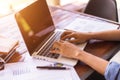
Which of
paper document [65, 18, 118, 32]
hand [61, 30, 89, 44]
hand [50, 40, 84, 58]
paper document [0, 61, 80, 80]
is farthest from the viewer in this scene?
paper document [65, 18, 118, 32]

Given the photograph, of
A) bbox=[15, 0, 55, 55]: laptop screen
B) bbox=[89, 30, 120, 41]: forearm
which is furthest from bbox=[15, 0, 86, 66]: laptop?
bbox=[89, 30, 120, 41]: forearm

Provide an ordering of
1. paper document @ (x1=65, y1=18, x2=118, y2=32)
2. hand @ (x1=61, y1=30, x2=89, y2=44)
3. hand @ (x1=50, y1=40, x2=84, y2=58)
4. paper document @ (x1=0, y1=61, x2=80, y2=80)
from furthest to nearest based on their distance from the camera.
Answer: paper document @ (x1=65, y1=18, x2=118, y2=32), hand @ (x1=61, y1=30, x2=89, y2=44), hand @ (x1=50, y1=40, x2=84, y2=58), paper document @ (x1=0, y1=61, x2=80, y2=80)

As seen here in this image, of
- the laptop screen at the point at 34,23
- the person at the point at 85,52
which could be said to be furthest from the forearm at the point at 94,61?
the laptop screen at the point at 34,23

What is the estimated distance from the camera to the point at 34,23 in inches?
42.9

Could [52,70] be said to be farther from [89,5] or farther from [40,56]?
[89,5]

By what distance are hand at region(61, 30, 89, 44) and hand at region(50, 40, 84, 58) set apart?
77 mm

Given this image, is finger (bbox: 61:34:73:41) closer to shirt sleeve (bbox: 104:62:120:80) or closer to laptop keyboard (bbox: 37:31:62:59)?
laptop keyboard (bbox: 37:31:62:59)

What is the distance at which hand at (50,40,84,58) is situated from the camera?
1.03 meters

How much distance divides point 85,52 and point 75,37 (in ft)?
0.56

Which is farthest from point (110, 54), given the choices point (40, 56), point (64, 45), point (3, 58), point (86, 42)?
point (3, 58)

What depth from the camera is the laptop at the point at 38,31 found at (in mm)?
1002

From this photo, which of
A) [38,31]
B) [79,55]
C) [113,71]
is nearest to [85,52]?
[79,55]

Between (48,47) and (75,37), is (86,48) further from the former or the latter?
(48,47)

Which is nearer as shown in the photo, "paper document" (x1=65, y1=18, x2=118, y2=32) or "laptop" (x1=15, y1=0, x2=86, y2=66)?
"laptop" (x1=15, y1=0, x2=86, y2=66)
